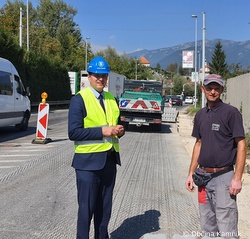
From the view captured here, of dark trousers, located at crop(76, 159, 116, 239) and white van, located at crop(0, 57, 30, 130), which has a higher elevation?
white van, located at crop(0, 57, 30, 130)

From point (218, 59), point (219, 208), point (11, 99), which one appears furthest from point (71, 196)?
point (218, 59)

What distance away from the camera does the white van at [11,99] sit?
43.7 feet

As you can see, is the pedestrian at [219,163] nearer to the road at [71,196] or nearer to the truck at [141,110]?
the road at [71,196]

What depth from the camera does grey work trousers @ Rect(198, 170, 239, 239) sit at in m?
3.46

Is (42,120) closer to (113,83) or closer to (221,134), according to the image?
(221,134)

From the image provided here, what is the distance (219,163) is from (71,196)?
3.35 metres

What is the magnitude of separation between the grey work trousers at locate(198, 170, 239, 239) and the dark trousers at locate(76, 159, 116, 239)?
3.10 feet

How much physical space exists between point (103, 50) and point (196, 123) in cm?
9378

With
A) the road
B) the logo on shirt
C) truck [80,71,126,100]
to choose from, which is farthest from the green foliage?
the logo on shirt

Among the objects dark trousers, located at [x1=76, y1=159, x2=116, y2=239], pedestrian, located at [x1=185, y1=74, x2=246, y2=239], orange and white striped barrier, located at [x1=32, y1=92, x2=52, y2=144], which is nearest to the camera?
pedestrian, located at [x1=185, y1=74, x2=246, y2=239]

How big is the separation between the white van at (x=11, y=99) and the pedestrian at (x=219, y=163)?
10677 millimetres

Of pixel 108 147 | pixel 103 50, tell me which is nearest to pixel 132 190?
pixel 108 147

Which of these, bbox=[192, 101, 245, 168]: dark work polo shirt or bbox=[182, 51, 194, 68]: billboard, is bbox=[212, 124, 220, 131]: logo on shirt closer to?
bbox=[192, 101, 245, 168]: dark work polo shirt

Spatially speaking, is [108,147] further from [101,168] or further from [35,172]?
[35,172]
